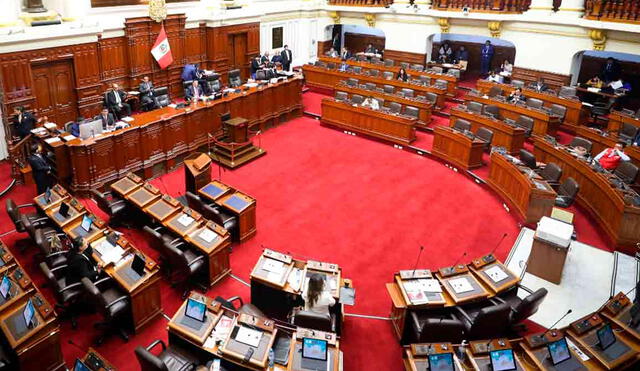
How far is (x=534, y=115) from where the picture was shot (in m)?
13.2

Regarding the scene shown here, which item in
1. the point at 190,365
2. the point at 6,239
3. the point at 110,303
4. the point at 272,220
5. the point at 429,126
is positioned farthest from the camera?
the point at 429,126

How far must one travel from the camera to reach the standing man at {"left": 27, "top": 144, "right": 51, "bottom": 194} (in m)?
9.02

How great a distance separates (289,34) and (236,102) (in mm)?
9065

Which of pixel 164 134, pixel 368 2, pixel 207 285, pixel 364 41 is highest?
pixel 368 2

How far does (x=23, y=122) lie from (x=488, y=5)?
1606 cm

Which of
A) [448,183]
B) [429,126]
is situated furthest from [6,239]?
[429,126]

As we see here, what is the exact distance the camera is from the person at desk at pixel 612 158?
10.2 m

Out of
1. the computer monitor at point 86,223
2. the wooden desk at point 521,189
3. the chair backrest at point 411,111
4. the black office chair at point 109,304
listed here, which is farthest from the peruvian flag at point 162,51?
the wooden desk at point 521,189

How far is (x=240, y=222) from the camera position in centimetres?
843

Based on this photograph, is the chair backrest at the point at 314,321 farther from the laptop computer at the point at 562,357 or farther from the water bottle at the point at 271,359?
the laptop computer at the point at 562,357

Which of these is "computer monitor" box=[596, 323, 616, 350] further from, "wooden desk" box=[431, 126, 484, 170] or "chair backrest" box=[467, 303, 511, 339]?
"wooden desk" box=[431, 126, 484, 170]

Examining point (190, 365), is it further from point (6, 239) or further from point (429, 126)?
point (429, 126)

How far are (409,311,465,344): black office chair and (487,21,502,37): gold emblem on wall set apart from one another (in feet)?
48.8

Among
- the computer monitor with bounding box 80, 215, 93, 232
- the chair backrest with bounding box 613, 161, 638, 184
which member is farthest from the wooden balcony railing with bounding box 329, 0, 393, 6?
the computer monitor with bounding box 80, 215, 93, 232
